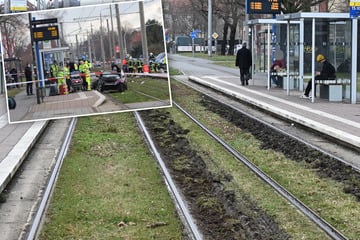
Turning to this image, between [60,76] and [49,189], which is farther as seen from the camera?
[49,189]

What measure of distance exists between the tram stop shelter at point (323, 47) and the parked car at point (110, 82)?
40.3ft

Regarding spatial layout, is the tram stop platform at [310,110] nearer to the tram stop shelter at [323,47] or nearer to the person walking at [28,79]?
the tram stop shelter at [323,47]

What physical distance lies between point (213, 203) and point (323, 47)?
1446cm

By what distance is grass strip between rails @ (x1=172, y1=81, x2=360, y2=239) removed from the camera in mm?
7082

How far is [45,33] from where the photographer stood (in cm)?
663

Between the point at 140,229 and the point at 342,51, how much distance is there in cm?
1491

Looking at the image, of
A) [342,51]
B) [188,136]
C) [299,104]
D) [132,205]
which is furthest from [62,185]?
[342,51]

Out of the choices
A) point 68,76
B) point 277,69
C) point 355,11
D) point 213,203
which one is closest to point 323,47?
point 355,11

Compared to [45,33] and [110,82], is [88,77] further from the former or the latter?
[45,33]

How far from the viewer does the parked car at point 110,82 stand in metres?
7.48

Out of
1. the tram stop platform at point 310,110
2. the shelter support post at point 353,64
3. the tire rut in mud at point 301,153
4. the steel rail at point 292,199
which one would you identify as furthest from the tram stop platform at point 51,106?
the shelter support post at point 353,64

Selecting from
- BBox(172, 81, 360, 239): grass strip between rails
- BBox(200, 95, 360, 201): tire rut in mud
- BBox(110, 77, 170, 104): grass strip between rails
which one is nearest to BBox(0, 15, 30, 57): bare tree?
BBox(110, 77, 170, 104): grass strip between rails

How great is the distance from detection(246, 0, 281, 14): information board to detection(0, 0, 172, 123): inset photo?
64.5ft

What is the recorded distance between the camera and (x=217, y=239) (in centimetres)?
648
